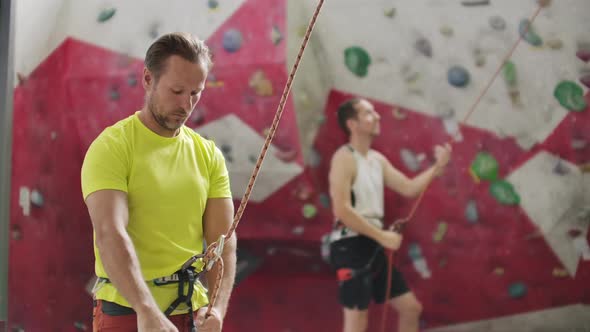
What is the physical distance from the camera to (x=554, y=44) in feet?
8.86

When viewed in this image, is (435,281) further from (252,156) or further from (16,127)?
(16,127)

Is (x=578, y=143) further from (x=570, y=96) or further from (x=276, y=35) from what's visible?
(x=276, y=35)

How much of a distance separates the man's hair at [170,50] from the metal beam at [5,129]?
1.44m

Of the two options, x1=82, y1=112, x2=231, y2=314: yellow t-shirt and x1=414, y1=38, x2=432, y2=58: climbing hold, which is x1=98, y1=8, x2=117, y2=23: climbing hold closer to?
x1=414, y1=38, x2=432, y2=58: climbing hold

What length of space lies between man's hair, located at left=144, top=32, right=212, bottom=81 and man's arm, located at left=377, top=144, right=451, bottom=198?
1663 millimetres

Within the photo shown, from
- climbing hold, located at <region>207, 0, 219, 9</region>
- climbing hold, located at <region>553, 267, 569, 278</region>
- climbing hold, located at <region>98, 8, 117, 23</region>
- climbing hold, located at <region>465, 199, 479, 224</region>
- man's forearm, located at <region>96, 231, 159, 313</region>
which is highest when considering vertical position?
climbing hold, located at <region>98, 8, 117, 23</region>

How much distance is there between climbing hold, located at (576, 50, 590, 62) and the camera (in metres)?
2.69

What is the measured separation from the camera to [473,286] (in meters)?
2.80

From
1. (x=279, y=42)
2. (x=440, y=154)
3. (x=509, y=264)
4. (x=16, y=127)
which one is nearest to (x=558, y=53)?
(x=440, y=154)

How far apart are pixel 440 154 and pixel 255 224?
77cm

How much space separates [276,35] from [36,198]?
3.59 ft

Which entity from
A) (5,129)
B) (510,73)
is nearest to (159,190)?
(5,129)

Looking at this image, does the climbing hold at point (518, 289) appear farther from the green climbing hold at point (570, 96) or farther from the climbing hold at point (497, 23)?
the climbing hold at point (497, 23)

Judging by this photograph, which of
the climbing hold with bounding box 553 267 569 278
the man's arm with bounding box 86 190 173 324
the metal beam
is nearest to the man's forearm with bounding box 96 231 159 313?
the man's arm with bounding box 86 190 173 324
